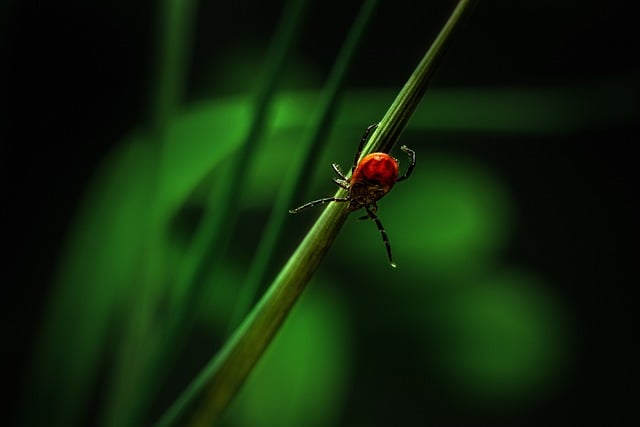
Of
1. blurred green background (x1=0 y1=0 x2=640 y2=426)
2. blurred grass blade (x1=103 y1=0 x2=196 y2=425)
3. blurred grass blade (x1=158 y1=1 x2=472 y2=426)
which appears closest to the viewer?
blurred grass blade (x1=158 y1=1 x2=472 y2=426)

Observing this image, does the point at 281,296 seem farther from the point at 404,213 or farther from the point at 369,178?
the point at 404,213

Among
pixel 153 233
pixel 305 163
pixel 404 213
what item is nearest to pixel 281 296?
pixel 305 163

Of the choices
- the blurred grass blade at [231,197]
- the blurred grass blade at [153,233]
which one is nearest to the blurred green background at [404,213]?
the blurred grass blade at [153,233]

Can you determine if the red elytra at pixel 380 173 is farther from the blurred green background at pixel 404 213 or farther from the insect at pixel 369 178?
the blurred green background at pixel 404 213

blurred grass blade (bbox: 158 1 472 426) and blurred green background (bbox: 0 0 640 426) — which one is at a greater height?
blurred green background (bbox: 0 0 640 426)

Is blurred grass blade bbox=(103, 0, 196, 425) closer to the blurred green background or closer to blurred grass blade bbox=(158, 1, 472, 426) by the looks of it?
blurred grass blade bbox=(158, 1, 472, 426)

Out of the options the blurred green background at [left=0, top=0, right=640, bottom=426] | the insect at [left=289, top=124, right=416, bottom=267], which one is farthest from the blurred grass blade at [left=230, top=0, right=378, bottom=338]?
the blurred green background at [left=0, top=0, right=640, bottom=426]

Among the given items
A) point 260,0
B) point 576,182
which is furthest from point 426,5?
point 576,182
